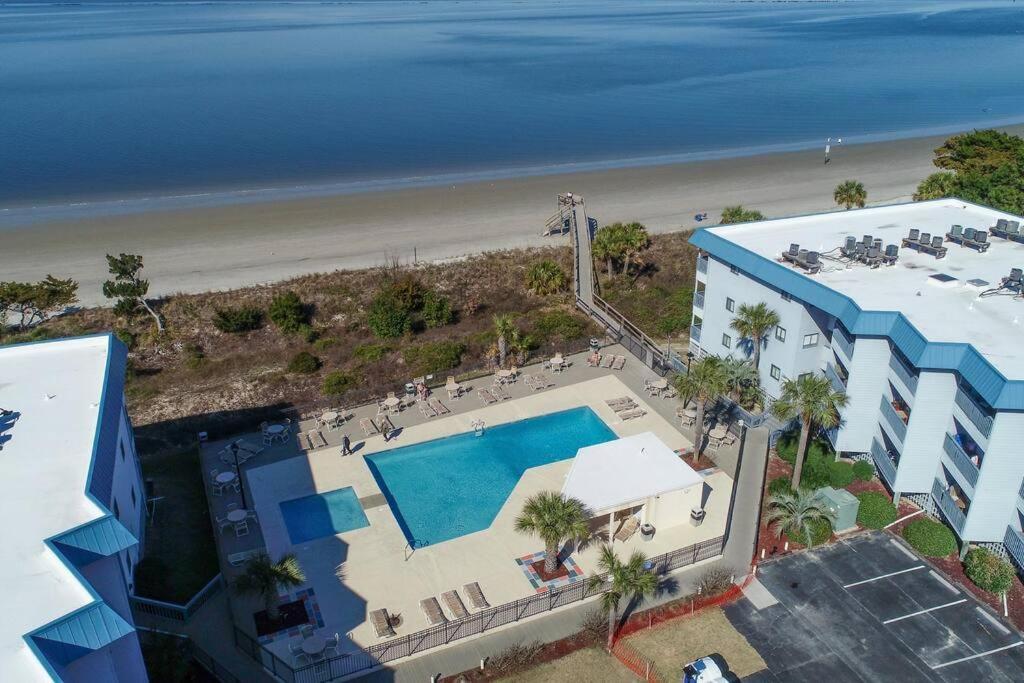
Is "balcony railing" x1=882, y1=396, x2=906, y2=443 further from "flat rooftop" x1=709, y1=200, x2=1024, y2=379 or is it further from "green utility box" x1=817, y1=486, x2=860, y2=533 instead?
"flat rooftop" x1=709, y1=200, x2=1024, y2=379

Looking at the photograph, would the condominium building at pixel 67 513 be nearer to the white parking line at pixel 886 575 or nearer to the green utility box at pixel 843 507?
the white parking line at pixel 886 575

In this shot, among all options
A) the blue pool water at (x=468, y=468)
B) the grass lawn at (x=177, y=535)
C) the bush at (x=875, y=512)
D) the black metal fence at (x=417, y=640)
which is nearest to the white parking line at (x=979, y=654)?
the bush at (x=875, y=512)

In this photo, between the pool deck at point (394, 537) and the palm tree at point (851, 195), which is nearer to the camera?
the pool deck at point (394, 537)

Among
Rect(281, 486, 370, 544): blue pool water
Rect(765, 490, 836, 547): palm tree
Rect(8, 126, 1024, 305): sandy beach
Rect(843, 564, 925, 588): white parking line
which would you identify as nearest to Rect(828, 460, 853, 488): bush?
Rect(765, 490, 836, 547): palm tree

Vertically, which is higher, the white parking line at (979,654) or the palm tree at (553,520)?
the palm tree at (553,520)

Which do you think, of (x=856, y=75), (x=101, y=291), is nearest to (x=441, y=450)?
(x=101, y=291)
